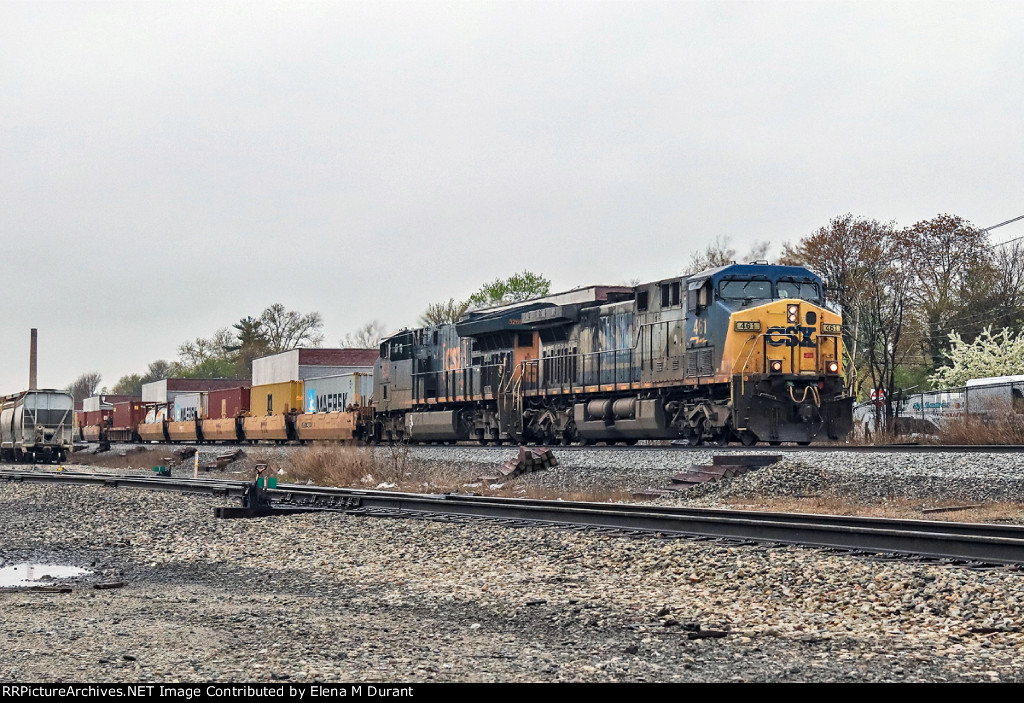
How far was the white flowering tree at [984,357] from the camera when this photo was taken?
48188 millimetres

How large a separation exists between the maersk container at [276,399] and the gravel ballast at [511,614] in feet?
109

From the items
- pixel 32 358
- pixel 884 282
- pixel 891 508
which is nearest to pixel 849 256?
pixel 884 282

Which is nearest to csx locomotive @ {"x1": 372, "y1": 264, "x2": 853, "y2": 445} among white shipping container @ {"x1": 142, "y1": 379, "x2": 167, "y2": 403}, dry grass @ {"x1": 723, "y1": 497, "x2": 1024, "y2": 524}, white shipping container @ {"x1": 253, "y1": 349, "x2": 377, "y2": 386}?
dry grass @ {"x1": 723, "y1": 497, "x2": 1024, "y2": 524}

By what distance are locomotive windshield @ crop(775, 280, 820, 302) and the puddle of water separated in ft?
48.8

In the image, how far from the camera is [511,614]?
25.7 feet

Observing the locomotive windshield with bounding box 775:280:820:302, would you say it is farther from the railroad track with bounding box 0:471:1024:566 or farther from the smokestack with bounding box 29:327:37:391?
the smokestack with bounding box 29:327:37:391

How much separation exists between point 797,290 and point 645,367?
11.4ft

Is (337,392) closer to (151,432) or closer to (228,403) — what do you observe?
(228,403)

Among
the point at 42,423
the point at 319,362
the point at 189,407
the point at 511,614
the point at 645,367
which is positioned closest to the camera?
the point at 511,614

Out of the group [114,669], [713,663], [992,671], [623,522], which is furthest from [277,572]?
[992,671]

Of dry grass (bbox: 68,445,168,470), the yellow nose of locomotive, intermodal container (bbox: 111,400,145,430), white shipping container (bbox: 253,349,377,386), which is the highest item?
white shipping container (bbox: 253,349,377,386)

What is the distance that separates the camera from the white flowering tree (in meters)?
48.2

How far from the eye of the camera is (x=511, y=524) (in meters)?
12.3

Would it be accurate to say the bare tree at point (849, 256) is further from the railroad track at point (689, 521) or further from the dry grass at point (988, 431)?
the railroad track at point (689, 521)
